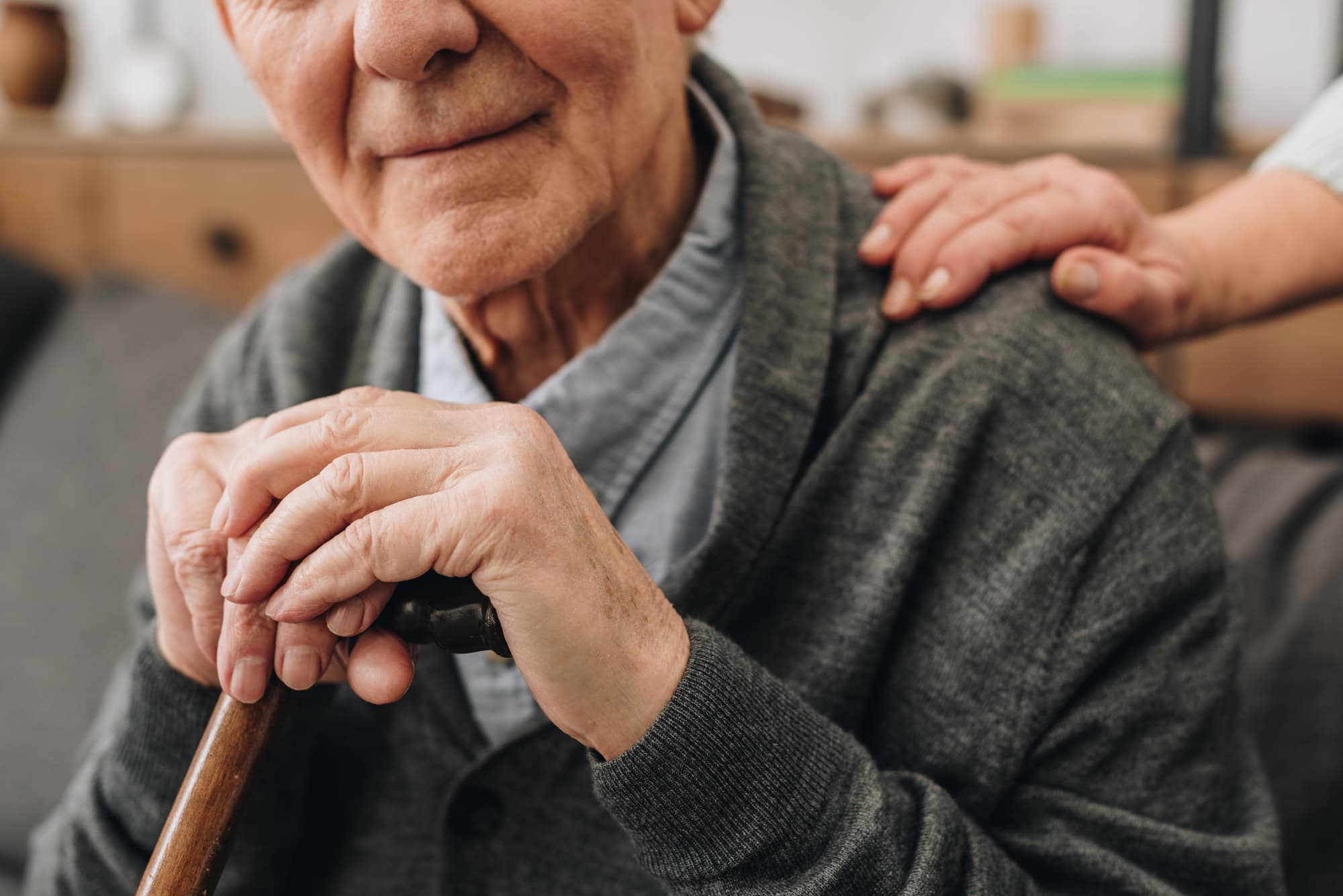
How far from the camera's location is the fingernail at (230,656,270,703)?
64 centimetres

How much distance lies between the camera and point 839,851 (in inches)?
26.4

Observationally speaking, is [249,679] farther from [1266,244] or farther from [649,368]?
[1266,244]

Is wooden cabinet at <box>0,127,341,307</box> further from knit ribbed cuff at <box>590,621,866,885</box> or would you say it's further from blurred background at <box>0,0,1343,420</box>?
knit ribbed cuff at <box>590,621,866,885</box>

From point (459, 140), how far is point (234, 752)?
1.37ft

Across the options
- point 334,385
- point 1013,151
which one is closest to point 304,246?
point 334,385

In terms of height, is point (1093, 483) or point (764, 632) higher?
point (1093, 483)

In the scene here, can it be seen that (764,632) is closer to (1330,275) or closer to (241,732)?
(241,732)

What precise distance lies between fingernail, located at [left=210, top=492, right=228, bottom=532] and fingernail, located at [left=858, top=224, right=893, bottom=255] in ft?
1.70

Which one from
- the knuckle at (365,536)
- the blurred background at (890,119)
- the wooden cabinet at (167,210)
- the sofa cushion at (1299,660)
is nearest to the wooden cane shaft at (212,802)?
the knuckle at (365,536)

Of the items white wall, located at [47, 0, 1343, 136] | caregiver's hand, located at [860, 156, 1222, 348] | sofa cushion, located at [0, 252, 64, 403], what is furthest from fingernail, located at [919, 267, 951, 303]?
white wall, located at [47, 0, 1343, 136]

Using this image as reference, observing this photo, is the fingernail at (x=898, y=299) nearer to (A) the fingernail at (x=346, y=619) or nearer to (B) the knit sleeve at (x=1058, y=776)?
(B) the knit sleeve at (x=1058, y=776)

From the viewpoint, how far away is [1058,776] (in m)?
0.78

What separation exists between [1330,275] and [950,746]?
58 cm

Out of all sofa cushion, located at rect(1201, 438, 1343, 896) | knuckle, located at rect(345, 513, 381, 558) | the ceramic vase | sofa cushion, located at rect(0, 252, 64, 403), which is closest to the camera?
knuckle, located at rect(345, 513, 381, 558)
